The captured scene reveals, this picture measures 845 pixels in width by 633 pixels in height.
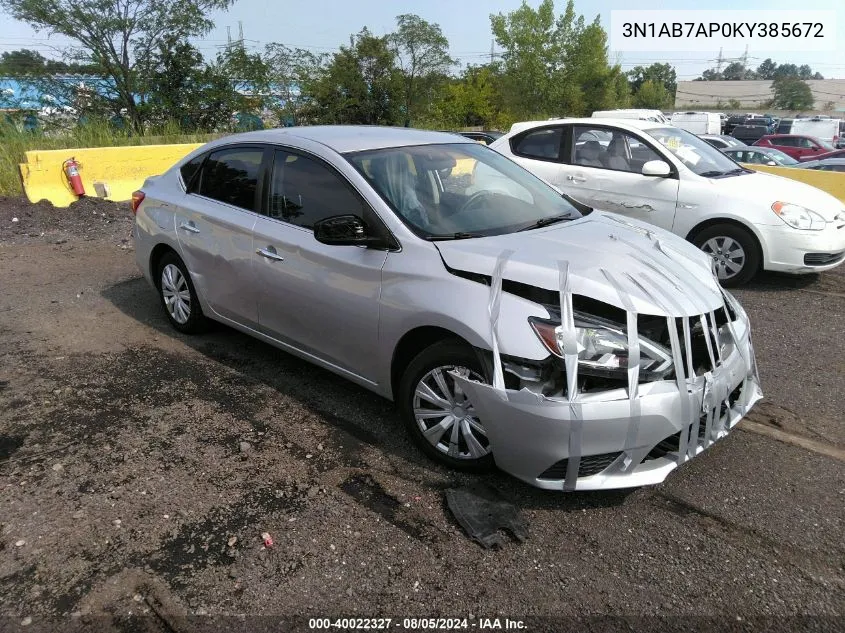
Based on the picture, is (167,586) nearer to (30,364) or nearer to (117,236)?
(30,364)

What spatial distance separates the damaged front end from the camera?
283 cm

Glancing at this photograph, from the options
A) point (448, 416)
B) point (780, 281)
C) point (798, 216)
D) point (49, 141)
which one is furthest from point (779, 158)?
point (49, 141)

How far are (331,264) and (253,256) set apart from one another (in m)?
0.79

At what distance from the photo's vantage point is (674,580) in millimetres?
2625

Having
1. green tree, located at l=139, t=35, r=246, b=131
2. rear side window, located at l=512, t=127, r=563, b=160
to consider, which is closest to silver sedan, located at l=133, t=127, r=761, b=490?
rear side window, located at l=512, t=127, r=563, b=160

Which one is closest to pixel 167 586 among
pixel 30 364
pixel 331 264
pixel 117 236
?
pixel 331 264

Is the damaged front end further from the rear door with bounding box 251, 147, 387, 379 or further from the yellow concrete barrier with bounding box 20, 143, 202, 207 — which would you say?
the yellow concrete barrier with bounding box 20, 143, 202, 207

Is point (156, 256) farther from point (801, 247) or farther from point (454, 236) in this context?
point (801, 247)

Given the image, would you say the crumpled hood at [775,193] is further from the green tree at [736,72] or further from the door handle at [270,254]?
the green tree at [736,72]

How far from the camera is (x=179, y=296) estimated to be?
207 inches

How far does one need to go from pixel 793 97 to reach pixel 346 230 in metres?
94.5

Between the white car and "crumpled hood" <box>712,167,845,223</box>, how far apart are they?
1 cm

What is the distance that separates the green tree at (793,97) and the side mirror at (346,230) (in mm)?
92576

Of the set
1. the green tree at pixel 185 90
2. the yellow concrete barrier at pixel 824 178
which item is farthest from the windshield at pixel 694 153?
the green tree at pixel 185 90
